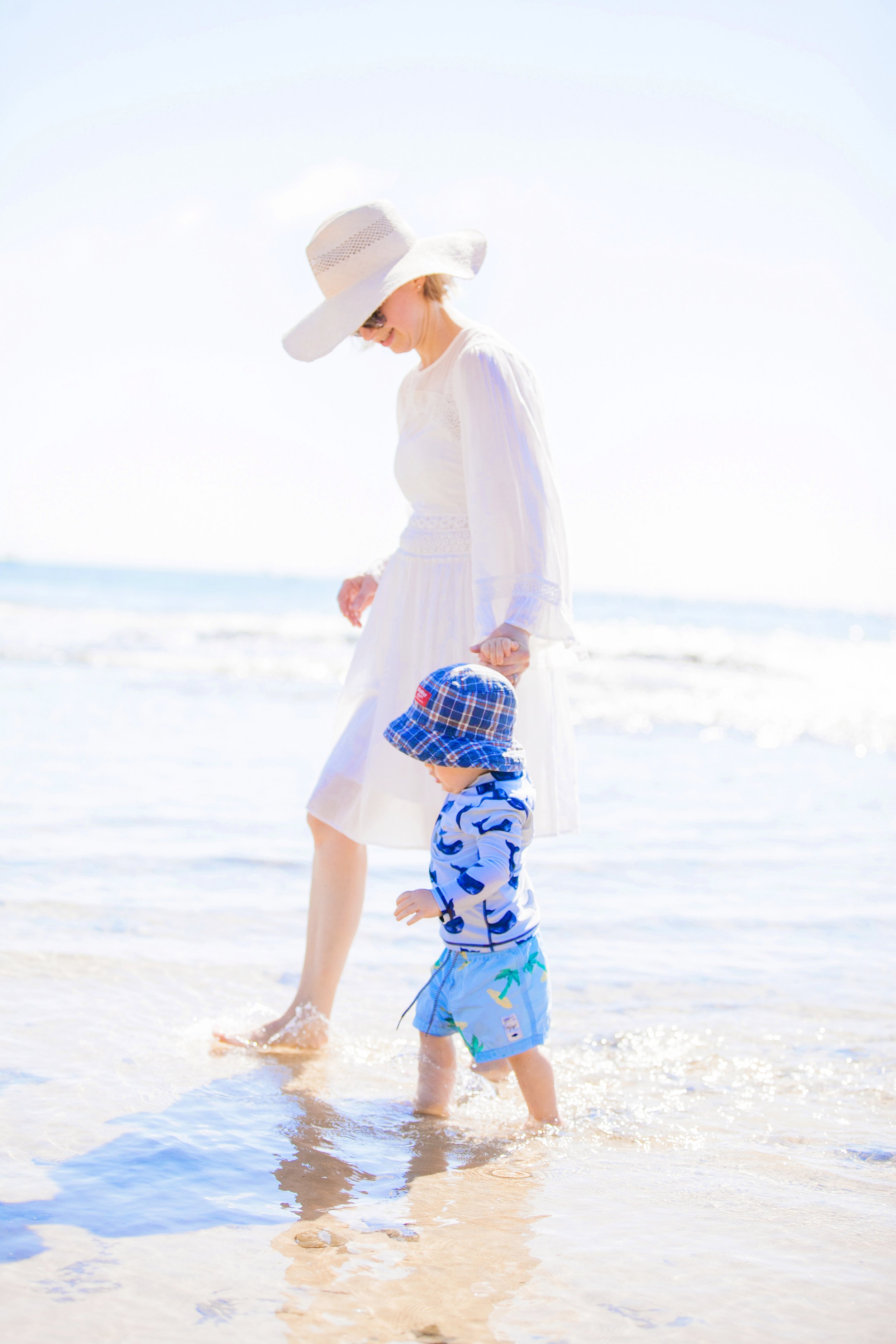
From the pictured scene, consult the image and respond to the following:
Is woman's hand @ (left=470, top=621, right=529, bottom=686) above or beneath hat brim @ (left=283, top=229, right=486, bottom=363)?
beneath

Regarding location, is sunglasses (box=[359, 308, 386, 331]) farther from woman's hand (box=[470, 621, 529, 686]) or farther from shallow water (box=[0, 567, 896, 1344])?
shallow water (box=[0, 567, 896, 1344])

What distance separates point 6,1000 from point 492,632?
1655 mm

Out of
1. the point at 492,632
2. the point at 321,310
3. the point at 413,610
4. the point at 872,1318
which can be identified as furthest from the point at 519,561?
the point at 872,1318

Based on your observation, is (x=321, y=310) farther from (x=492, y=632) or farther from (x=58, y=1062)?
(x=58, y=1062)

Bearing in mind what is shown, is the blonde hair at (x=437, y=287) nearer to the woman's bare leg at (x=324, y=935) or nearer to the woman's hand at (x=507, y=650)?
the woman's hand at (x=507, y=650)

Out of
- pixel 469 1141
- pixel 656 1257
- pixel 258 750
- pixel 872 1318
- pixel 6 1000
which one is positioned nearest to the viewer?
pixel 872 1318

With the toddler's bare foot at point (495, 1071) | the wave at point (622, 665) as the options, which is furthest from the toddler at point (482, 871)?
the wave at point (622, 665)

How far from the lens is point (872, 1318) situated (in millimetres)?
1747

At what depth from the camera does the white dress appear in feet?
8.26

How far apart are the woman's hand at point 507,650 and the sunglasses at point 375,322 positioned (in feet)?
2.47

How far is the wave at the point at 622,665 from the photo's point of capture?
11.4 meters

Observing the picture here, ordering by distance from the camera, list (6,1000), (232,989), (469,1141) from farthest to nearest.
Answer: (232,989) → (6,1000) → (469,1141)

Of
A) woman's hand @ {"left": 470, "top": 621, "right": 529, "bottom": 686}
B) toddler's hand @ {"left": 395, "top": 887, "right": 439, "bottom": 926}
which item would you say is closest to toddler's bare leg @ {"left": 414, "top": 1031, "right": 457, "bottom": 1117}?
toddler's hand @ {"left": 395, "top": 887, "right": 439, "bottom": 926}

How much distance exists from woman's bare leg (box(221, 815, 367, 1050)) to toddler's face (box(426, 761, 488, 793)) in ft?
1.94
